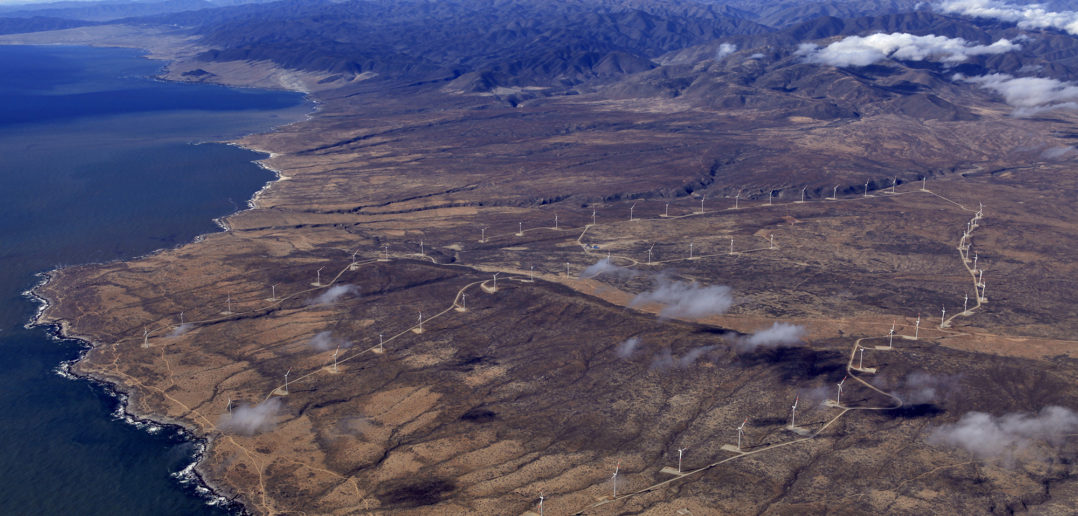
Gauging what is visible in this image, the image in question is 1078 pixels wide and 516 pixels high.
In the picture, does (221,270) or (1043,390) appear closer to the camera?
(1043,390)

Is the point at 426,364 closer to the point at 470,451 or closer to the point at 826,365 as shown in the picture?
the point at 470,451

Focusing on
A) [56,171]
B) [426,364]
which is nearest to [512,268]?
[426,364]

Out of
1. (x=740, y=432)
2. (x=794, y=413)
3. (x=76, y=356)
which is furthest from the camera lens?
(x=76, y=356)

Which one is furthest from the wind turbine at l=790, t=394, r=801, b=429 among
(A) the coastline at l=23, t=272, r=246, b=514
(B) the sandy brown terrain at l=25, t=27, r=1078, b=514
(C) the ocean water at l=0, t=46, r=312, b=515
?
(C) the ocean water at l=0, t=46, r=312, b=515

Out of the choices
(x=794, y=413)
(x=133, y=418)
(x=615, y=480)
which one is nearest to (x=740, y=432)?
(x=794, y=413)

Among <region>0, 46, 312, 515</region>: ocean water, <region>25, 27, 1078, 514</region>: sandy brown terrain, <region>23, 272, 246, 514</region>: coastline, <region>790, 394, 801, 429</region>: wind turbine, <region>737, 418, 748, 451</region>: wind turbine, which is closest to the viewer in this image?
<region>25, 27, 1078, 514</region>: sandy brown terrain

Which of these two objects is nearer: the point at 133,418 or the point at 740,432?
the point at 740,432

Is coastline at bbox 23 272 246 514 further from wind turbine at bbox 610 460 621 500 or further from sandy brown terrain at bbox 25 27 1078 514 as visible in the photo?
wind turbine at bbox 610 460 621 500

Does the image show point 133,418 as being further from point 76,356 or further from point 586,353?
point 586,353
